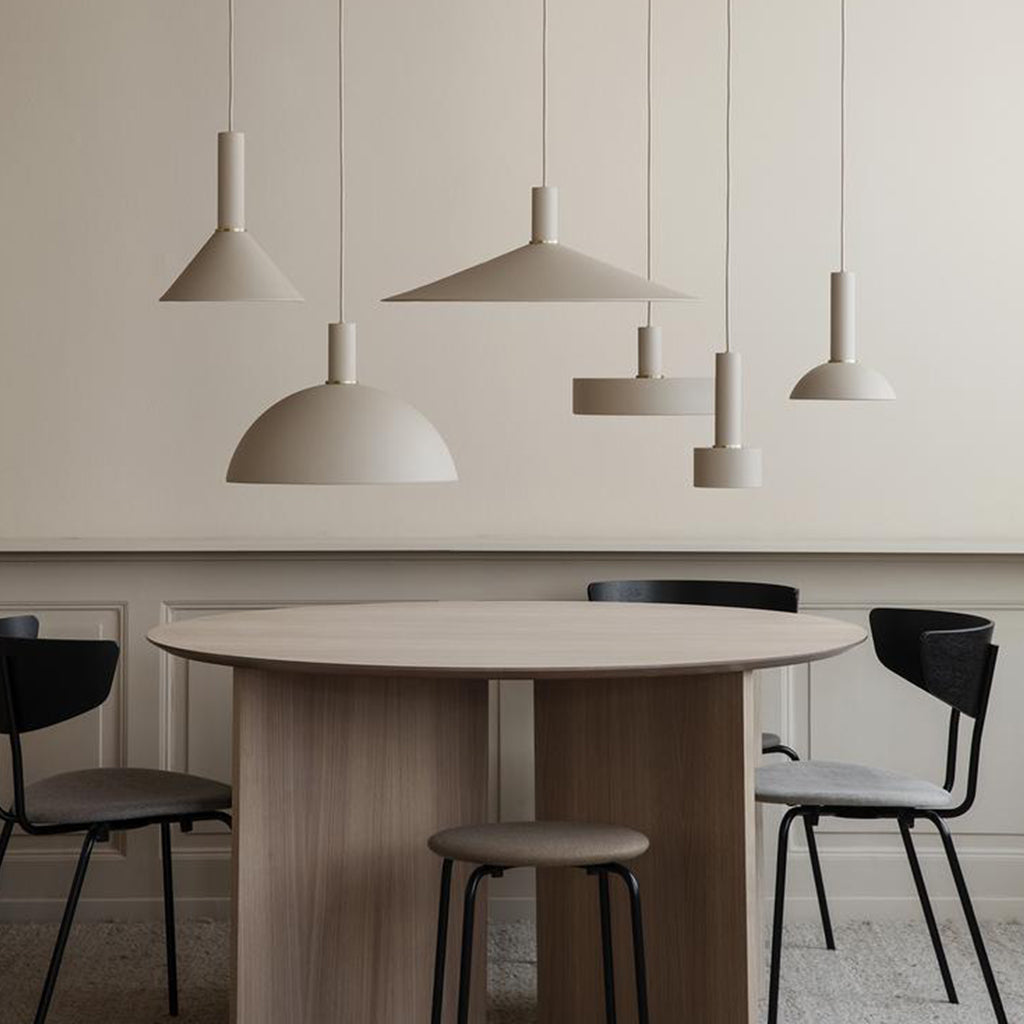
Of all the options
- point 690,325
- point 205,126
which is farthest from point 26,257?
point 690,325

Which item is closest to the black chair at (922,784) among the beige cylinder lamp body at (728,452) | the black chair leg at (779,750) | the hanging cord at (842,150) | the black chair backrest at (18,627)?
the black chair leg at (779,750)

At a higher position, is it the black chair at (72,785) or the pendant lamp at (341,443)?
the pendant lamp at (341,443)

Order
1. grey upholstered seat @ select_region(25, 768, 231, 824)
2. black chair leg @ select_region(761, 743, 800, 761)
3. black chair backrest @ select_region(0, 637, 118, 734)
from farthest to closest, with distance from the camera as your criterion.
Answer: black chair leg @ select_region(761, 743, 800, 761) → grey upholstered seat @ select_region(25, 768, 231, 824) → black chair backrest @ select_region(0, 637, 118, 734)

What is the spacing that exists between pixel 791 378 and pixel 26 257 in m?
2.21

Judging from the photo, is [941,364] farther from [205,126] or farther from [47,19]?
[47,19]

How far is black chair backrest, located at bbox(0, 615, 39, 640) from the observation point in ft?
12.4

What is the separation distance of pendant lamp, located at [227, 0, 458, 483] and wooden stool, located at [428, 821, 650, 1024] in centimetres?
68

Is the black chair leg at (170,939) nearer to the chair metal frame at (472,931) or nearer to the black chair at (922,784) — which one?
the chair metal frame at (472,931)

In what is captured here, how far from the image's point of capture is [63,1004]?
12.8ft

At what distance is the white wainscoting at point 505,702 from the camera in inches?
182

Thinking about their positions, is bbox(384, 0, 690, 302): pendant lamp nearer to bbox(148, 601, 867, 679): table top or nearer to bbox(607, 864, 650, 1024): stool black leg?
bbox(148, 601, 867, 679): table top

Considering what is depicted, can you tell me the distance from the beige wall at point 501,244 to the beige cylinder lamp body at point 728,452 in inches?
50.1

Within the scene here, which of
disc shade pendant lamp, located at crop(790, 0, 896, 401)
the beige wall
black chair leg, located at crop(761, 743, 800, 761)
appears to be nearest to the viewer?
disc shade pendant lamp, located at crop(790, 0, 896, 401)

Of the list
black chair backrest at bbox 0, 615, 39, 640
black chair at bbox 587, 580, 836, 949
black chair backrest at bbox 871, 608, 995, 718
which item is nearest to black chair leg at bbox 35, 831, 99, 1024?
black chair backrest at bbox 0, 615, 39, 640
